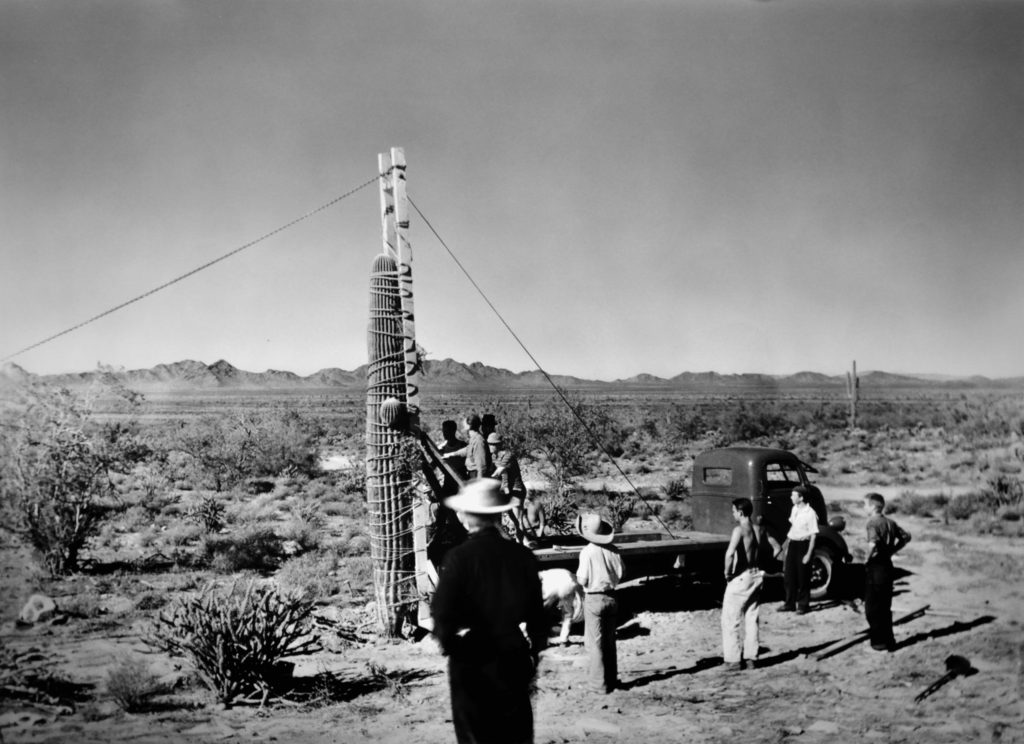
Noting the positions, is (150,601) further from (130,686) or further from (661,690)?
(661,690)

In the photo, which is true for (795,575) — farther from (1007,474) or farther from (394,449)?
(1007,474)

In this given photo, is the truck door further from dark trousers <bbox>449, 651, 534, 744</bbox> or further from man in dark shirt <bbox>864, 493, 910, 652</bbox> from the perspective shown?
dark trousers <bbox>449, 651, 534, 744</bbox>

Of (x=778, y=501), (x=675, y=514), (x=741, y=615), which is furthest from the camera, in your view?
(x=675, y=514)

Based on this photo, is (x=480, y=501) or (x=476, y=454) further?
(x=476, y=454)

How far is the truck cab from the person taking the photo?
8055 mm

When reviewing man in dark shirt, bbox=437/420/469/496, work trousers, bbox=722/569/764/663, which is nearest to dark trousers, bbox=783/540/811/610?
work trousers, bbox=722/569/764/663

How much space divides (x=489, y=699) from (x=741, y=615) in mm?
3318

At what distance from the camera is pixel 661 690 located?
5582mm

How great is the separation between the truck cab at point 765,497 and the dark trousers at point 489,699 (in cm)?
556

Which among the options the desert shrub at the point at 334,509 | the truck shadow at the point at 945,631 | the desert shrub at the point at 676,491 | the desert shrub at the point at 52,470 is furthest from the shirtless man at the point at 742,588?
the desert shrub at the point at 334,509

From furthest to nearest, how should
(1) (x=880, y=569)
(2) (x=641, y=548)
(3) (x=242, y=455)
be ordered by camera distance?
(3) (x=242, y=455) < (2) (x=641, y=548) < (1) (x=880, y=569)

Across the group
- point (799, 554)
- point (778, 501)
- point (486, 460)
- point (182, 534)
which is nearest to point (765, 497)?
point (778, 501)

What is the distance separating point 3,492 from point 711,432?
26553 millimetres

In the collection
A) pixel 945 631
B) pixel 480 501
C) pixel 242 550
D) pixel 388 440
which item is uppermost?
pixel 388 440
